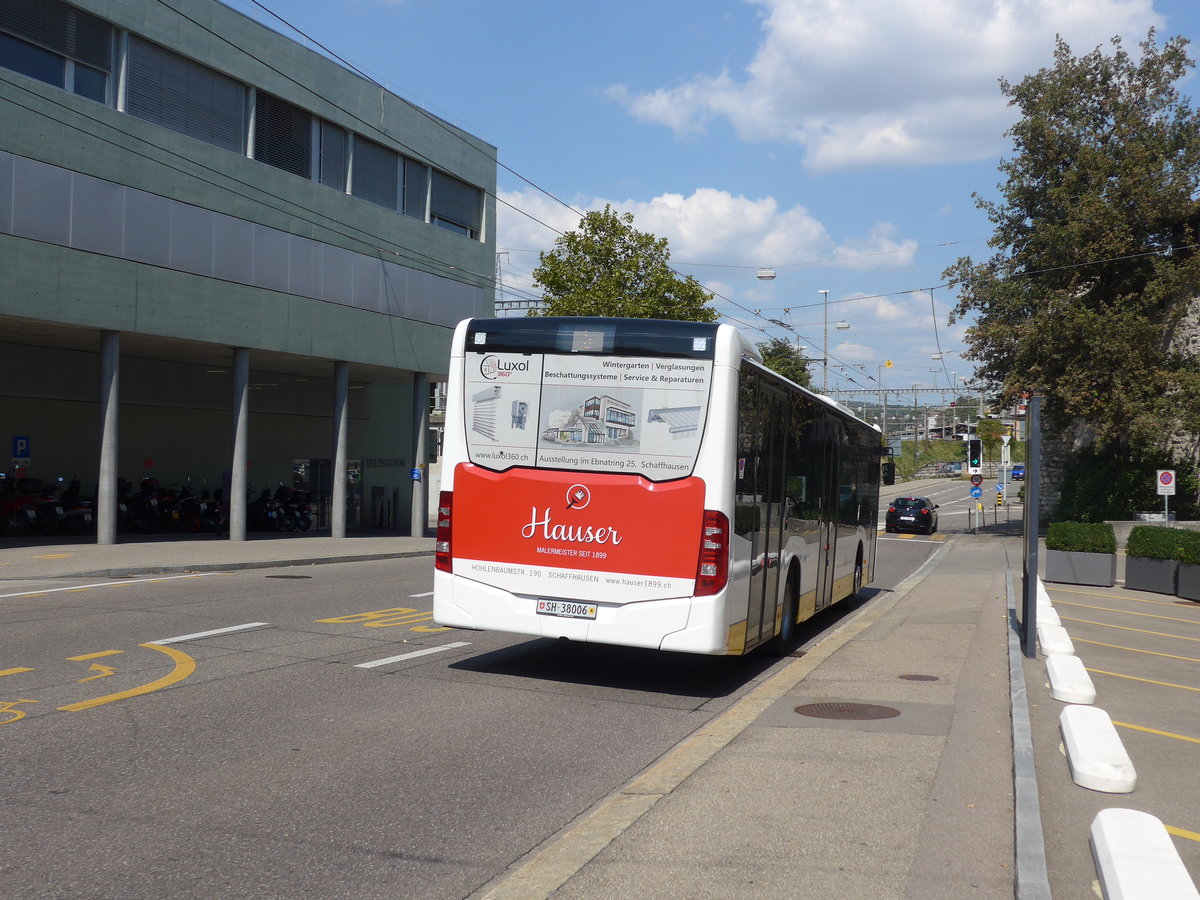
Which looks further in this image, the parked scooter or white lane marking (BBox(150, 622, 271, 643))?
the parked scooter

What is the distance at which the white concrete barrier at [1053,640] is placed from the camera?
11.3 meters

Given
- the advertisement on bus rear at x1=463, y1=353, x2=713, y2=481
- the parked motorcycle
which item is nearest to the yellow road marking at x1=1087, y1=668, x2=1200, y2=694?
the advertisement on bus rear at x1=463, y1=353, x2=713, y2=481

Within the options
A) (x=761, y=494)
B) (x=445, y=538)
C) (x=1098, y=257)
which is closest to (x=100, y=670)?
(x=445, y=538)

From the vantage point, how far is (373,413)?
39625mm

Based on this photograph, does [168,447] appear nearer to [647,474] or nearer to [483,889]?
[647,474]

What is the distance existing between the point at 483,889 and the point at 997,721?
4.93 m

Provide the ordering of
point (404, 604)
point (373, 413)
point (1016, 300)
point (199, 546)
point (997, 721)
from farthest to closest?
point (1016, 300)
point (373, 413)
point (199, 546)
point (404, 604)
point (997, 721)

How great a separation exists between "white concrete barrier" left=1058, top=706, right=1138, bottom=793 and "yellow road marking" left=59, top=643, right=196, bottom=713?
20.9 feet

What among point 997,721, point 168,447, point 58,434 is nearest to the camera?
point 997,721

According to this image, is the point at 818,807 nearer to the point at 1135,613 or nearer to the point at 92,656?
the point at 92,656

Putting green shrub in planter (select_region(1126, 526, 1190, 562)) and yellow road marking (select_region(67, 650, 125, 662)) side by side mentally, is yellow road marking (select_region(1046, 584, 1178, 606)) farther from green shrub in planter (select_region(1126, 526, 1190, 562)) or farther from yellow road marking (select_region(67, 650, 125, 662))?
yellow road marking (select_region(67, 650, 125, 662))

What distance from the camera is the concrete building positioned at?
2322 centimetres

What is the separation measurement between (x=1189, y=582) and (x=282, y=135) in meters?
23.7

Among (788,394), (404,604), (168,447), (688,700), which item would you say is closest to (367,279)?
(168,447)
